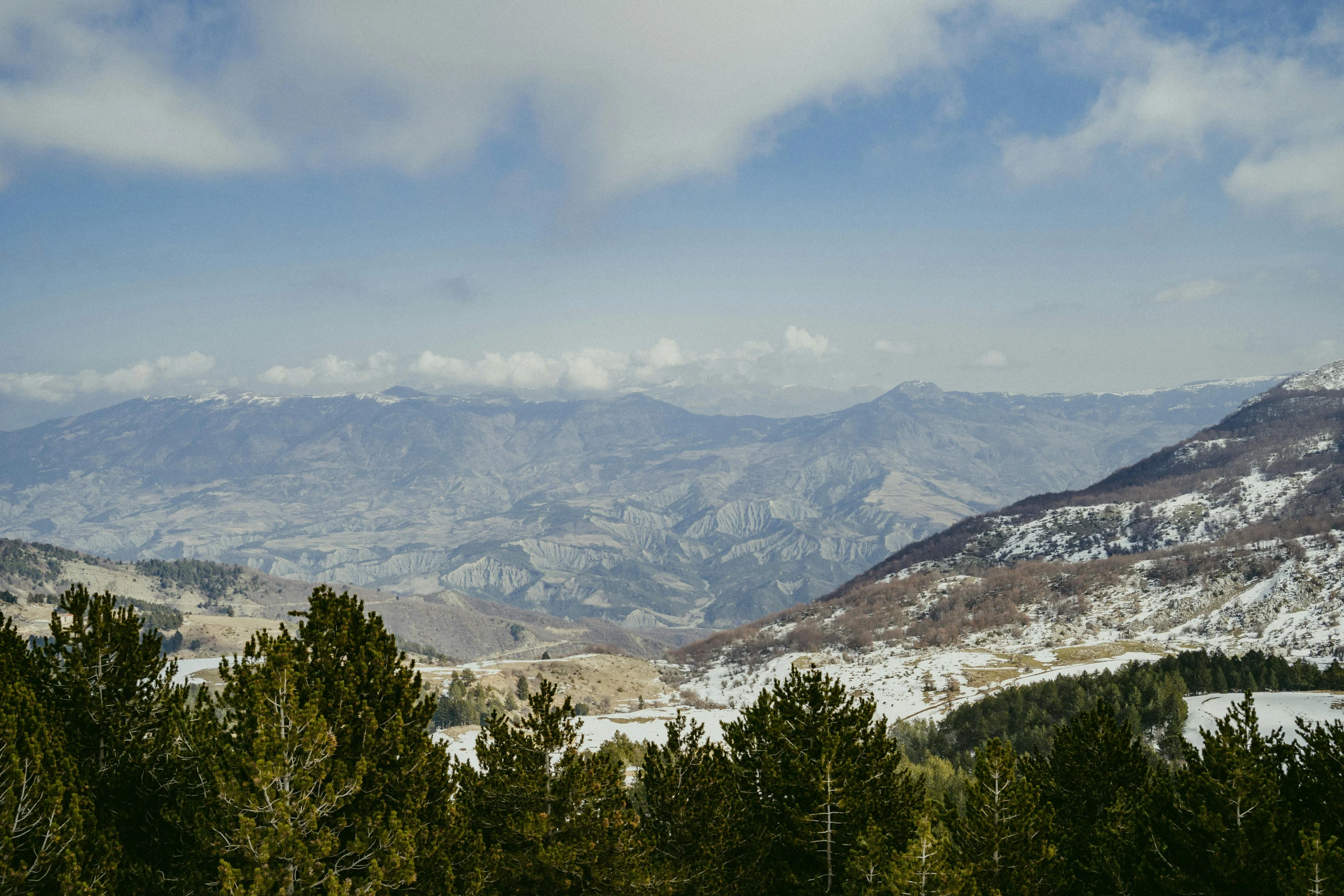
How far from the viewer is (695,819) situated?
2677 cm

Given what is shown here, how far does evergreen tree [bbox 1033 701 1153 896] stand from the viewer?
27.2m

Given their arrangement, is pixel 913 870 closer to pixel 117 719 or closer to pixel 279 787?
pixel 279 787

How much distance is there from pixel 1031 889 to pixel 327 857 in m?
22.1

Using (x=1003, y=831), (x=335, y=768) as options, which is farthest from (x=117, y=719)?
(x=1003, y=831)

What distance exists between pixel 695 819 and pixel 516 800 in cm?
670

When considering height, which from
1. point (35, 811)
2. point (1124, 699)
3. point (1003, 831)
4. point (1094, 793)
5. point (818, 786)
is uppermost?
point (35, 811)

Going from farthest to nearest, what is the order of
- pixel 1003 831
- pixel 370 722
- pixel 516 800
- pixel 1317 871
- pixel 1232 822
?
pixel 516 800
pixel 1003 831
pixel 1232 822
pixel 370 722
pixel 1317 871

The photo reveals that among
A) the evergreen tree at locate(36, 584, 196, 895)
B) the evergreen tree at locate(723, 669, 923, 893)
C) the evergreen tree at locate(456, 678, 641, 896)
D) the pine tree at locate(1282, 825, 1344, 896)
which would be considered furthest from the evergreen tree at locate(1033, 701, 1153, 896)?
the evergreen tree at locate(36, 584, 196, 895)

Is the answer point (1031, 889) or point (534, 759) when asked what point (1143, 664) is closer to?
point (1031, 889)

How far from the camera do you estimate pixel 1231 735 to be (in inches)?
920

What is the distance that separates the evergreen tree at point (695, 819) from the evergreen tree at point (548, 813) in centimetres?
191

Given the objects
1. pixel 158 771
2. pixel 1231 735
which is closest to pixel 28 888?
pixel 158 771

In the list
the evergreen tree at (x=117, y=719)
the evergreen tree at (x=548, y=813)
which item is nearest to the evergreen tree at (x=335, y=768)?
the evergreen tree at (x=548, y=813)

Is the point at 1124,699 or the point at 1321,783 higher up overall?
the point at 1321,783
